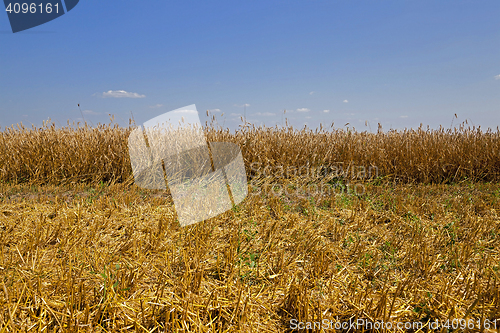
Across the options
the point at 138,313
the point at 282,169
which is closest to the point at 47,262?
the point at 138,313

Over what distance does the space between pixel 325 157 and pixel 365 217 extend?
2.60m

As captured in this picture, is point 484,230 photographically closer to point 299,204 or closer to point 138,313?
point 299,204

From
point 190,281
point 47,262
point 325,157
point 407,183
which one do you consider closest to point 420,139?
point 407,183

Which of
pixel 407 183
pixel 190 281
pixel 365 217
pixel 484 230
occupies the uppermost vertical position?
pixel 190 281

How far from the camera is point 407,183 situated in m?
6.98

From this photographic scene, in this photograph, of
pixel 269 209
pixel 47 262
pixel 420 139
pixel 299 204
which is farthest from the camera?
pixel 420 139

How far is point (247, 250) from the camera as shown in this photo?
124 inches

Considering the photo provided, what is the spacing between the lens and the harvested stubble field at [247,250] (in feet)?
7.26

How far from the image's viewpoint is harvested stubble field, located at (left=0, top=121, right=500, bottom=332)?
2213 mm

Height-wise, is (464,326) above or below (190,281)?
below

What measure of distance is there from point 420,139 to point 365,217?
5.40 m

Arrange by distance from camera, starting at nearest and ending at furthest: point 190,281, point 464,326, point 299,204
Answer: point 464,326 < point 190,281 < point 299,204

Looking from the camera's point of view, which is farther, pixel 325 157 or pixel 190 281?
pixel 325 157

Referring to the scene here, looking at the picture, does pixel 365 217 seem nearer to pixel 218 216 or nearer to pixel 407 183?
pixel 218 216
